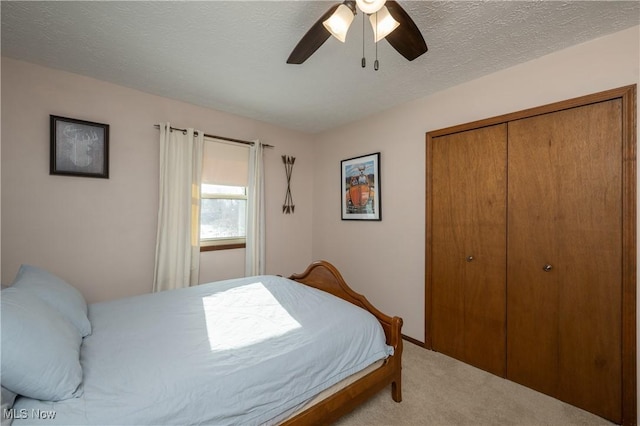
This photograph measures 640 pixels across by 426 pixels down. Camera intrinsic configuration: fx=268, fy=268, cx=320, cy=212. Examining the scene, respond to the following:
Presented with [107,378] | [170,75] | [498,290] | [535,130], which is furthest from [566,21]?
[107,378]

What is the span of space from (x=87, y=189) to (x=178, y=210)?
746mm

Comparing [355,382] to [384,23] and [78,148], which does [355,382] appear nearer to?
[384,23]

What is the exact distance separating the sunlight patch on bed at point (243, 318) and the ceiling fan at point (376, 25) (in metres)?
1.63

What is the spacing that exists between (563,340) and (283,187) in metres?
3.18

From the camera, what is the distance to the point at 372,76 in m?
2.30

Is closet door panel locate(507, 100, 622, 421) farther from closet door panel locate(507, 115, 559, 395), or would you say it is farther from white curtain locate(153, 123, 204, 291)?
white curtain locate(153, 123, 204, 291)

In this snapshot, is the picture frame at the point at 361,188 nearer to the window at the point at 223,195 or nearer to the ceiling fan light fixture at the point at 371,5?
the window at the point at 223,195

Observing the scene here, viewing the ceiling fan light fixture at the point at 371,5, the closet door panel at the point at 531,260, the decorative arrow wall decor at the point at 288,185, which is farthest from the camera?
the decorative arrow wall decor at the point at 288,185

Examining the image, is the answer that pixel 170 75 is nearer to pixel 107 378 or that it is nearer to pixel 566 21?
pixel 107 378

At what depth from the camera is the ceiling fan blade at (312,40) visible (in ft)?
4.38

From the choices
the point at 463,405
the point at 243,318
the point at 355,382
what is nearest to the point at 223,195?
the point at 243,318

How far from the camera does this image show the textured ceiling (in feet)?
5.09

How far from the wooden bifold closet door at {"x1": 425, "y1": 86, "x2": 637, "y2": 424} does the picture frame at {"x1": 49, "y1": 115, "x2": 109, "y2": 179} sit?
3083mm

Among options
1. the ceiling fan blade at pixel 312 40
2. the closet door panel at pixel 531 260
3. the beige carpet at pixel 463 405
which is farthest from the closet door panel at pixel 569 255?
the ceiling fan blade at pixel 312 40
